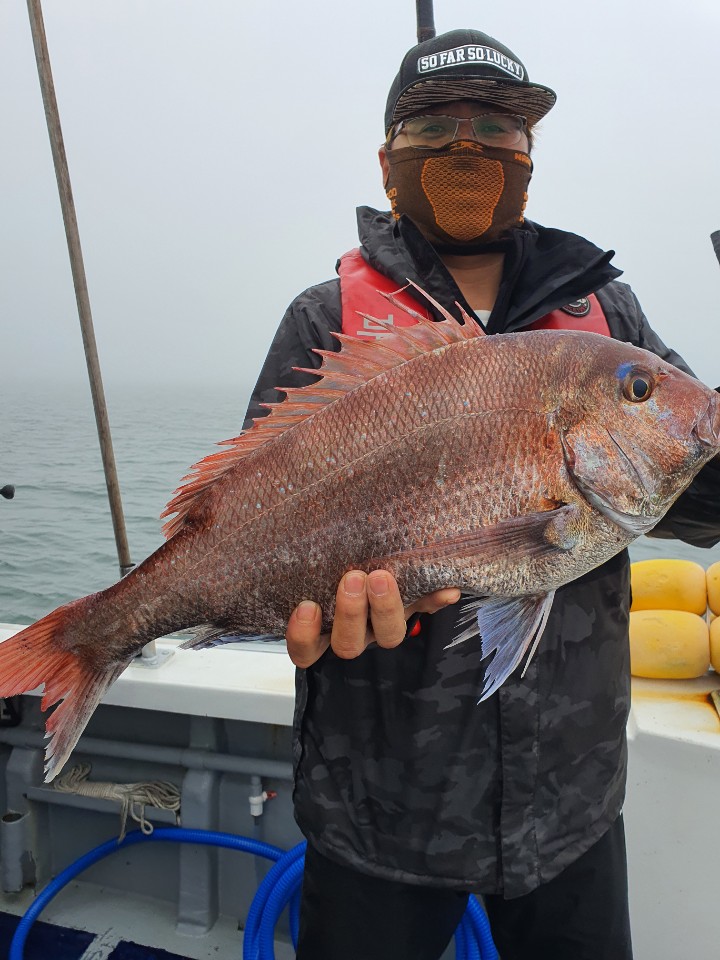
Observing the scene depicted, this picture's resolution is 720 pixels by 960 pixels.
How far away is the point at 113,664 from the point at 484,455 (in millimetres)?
1002

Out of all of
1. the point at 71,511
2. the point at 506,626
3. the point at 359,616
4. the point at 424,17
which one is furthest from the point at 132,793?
the point at 71,511

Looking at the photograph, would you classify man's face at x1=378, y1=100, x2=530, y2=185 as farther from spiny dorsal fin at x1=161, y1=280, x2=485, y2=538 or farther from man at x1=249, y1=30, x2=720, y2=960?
spiny dorsal fin at x1=161, y1=280, x2=485, y2=538

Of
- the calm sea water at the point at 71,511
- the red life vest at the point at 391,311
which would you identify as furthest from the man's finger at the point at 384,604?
the calm sea water at the point at 71,511

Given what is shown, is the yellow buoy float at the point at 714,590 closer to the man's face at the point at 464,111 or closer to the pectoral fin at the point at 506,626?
the pectoral fin at the point at 506,626

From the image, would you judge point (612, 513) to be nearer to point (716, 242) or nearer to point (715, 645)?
point (716, 242)

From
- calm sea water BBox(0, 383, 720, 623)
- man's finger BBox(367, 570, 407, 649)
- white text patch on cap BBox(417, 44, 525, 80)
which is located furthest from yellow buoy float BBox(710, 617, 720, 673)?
calm sea water BBox(0, 383, 720, 623)

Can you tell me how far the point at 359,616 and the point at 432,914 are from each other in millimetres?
→ 929

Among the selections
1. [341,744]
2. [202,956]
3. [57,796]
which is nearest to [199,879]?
[202,956]

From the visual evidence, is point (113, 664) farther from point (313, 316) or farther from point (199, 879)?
point (199, 879)

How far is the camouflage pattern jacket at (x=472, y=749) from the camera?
1.69 metres

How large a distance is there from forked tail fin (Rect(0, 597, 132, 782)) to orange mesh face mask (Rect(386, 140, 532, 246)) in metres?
1.43

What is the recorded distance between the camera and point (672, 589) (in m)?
3.16

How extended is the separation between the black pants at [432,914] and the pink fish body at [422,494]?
66cm

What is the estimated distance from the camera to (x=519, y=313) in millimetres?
1896
